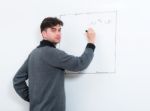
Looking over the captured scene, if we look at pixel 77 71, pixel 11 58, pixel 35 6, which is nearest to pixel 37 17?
pixel 35 6

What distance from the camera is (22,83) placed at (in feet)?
6.98

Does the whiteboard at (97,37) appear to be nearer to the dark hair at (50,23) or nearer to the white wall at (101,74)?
the white wall at (101,74)

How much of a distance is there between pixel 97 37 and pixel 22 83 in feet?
1.94

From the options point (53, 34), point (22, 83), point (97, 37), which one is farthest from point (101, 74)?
point (22, 83)

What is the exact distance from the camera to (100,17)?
2037mm

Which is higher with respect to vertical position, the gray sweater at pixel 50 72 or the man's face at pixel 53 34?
the man's face at pixel 53 34

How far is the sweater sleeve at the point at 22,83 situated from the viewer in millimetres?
2123

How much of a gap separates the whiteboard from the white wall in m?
0.03

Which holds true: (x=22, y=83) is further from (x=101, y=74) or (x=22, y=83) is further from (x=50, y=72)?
(x=101, y=74)

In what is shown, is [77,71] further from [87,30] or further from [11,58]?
[11,58]

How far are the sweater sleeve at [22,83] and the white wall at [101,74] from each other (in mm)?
167

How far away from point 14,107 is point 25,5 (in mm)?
747

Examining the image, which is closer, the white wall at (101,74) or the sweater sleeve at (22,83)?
the white wall at (101,74)

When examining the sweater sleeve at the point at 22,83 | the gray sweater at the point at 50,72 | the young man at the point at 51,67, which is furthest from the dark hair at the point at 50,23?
the sweater sleeve at the point at 22,83
